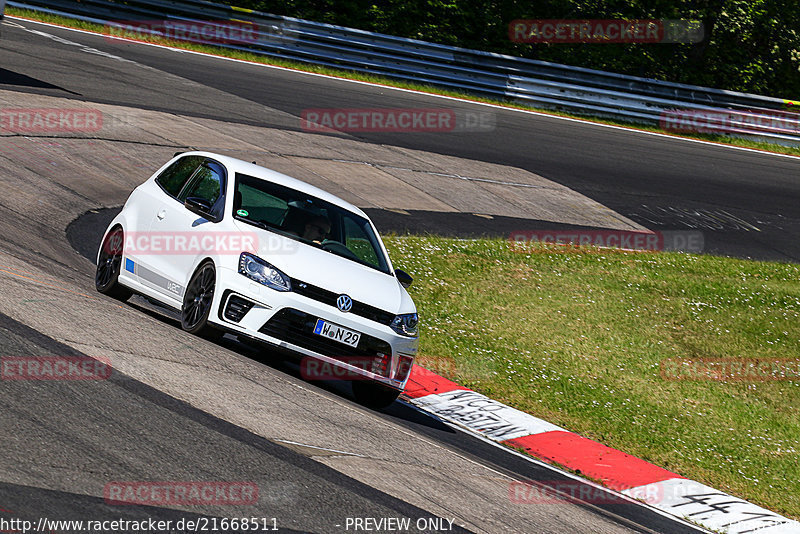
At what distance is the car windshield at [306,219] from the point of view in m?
9.12

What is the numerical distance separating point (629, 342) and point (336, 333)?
5486 mm

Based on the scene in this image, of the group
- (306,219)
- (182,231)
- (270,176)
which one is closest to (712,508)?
(306,219)

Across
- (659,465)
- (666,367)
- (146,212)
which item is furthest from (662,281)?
(146,212)

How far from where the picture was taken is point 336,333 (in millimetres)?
8258

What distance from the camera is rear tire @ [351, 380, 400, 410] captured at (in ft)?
29.0

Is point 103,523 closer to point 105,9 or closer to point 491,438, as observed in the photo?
point 491,438

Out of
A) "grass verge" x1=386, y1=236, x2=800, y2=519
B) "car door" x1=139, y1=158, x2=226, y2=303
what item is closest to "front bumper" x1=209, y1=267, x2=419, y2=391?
"car door" x1=139, y1=158, x2=226, y2=303

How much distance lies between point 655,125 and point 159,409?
23.8m

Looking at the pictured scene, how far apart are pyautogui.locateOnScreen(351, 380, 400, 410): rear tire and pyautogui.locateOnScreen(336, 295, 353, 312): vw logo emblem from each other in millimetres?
794

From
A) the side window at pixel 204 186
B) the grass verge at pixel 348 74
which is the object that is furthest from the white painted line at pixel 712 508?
the grass verge at pixel 348 74

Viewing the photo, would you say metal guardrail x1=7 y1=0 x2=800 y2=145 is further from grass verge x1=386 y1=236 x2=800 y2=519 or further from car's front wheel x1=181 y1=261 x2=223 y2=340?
car's front wheel x1=181 y1=261 x2=223 y2=340

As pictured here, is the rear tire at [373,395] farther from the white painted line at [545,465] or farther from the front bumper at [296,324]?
the white painted line at [545,465]

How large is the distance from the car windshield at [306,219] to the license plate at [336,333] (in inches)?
42.8

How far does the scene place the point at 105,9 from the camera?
85.5 feet
